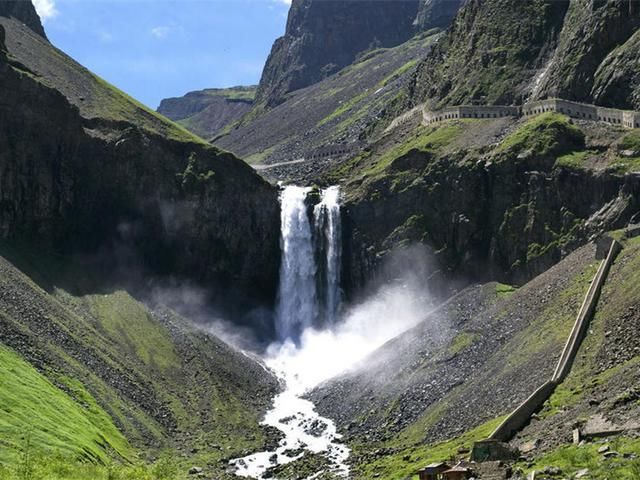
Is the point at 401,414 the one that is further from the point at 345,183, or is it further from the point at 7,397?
the point at 345,183

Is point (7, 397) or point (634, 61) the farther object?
point (634, 61)

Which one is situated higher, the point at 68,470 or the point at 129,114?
the point at 129,114

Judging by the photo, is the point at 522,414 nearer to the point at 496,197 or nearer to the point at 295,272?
→ the point at 496,197

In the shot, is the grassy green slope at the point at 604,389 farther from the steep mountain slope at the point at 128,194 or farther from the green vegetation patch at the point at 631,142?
the steep mountain slope at the point at 128,194

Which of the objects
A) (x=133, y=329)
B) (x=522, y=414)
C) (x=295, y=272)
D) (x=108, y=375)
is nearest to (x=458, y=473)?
(x=522, y=414)

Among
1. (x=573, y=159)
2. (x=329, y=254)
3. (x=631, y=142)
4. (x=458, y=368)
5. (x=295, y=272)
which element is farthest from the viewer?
(x=295, y=272)

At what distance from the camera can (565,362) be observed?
108 metres

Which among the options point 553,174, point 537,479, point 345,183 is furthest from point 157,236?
point 537,479

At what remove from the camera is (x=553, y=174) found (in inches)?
6171

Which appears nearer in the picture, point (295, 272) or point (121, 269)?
point (121, 269)

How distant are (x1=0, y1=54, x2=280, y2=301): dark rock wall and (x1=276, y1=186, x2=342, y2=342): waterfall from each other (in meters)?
2.45

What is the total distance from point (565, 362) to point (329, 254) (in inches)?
2849

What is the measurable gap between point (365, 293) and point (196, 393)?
3871cm

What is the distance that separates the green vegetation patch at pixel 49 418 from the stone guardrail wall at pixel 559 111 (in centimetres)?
9055
